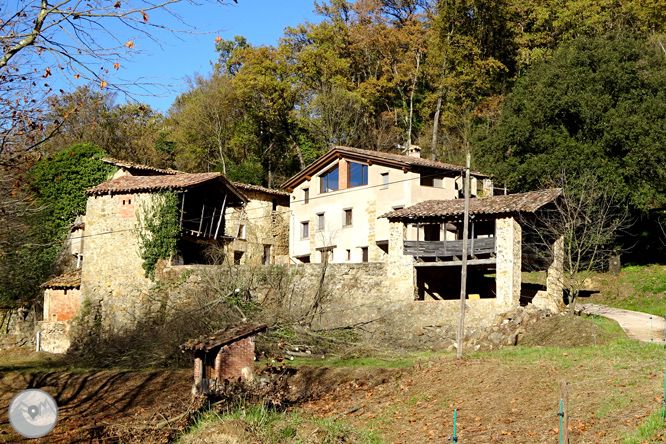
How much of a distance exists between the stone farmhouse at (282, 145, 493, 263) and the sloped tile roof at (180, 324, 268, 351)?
17.4 metres

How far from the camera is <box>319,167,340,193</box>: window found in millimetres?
39084

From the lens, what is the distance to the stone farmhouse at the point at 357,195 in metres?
35.7

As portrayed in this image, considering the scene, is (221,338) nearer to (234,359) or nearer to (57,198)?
(234,359)

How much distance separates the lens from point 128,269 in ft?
99.8

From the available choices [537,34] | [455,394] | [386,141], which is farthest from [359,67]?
[455,394]

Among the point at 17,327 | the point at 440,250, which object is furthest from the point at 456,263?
the point at 17,327

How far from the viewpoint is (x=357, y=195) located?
37.5m

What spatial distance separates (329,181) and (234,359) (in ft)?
79.5

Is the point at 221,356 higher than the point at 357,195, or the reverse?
Answer: the point at 357,195

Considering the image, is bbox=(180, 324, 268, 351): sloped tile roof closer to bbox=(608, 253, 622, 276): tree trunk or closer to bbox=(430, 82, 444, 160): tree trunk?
bbox=(608, 253, 622, 276): tree trunk

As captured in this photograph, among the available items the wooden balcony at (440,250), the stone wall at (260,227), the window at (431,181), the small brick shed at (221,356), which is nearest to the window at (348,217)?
the window at (431,181)

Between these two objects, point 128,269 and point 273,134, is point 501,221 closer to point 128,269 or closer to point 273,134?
point 128,269

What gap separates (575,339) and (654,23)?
3071 cm

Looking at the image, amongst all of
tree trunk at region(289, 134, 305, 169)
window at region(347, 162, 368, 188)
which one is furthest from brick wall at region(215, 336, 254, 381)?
tree trunk at region(289, 134, 305, 169)
